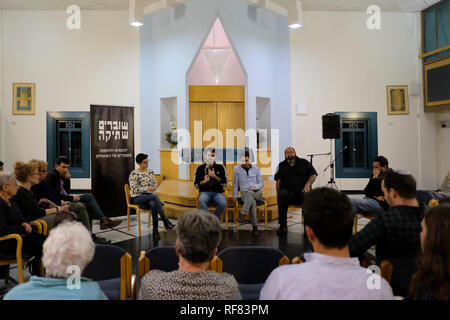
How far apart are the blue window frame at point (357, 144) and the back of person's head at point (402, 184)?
23.2 feet

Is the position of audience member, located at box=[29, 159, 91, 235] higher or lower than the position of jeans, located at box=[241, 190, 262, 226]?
higher

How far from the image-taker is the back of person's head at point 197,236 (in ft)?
4.49

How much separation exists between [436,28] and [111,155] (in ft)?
29.0

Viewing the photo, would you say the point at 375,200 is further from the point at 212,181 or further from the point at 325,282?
the point at 325,282

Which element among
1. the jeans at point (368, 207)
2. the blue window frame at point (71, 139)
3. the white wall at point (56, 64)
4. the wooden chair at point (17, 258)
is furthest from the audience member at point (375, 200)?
the blue window frame at point (71, 139)

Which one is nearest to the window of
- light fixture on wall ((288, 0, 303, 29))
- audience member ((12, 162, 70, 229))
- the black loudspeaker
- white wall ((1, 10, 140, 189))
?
the black loudspeaker

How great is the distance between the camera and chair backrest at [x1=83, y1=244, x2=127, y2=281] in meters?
2.11

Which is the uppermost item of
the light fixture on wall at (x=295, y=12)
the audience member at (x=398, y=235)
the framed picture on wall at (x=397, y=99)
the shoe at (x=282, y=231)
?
the light fixture on wall at (x=295, y=12)

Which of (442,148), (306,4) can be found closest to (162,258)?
(306,4)

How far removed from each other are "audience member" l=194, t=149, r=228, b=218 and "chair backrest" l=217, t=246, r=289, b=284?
291cm

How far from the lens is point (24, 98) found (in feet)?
29.5

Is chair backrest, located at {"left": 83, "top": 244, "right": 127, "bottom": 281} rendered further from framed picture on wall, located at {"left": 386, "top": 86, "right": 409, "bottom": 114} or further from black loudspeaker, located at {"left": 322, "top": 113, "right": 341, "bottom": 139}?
framed picture on wall, located at {"left": 386, "top": 86, "right": 409, "bottom": 114}

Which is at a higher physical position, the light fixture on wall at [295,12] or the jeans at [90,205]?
the light fixture on wall at [295,12]

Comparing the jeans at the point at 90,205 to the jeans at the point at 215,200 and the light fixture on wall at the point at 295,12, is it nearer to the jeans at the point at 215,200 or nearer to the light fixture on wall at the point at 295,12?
the jeans at the point at 215,200
